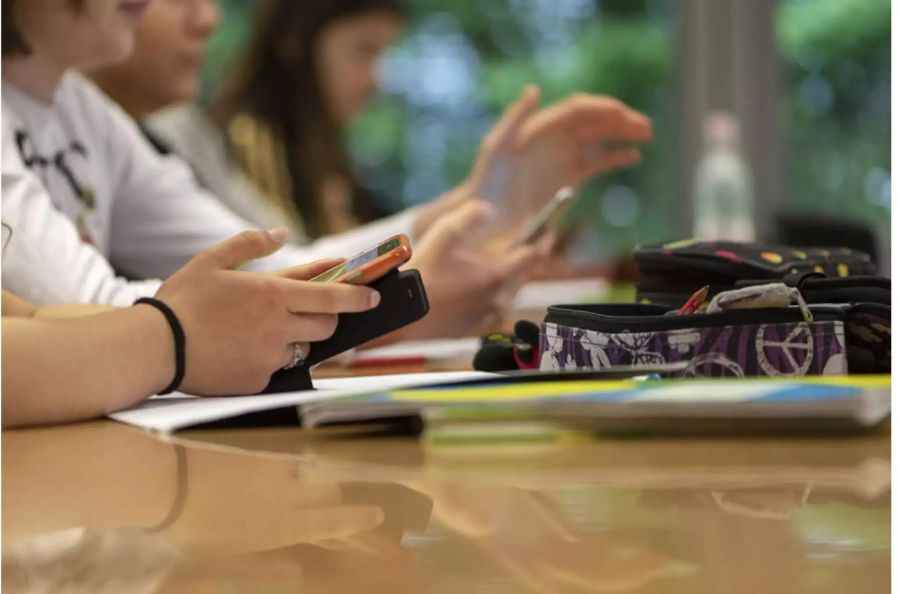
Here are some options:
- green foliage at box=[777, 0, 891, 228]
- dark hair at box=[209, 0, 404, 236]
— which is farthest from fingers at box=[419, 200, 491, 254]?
green foliage at box=[777, 0, 891, 228]

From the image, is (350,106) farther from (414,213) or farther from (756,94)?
(414,213)

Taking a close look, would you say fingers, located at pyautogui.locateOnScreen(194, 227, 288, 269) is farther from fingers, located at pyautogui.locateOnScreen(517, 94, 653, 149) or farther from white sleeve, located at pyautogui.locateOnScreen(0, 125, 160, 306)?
fingers, located at pyautogui.locateOnScreen(517, 94, 653, 149)

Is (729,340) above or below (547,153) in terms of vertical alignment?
below

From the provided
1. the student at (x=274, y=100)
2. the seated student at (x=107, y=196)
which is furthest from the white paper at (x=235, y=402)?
the student at (x=274, y=100)

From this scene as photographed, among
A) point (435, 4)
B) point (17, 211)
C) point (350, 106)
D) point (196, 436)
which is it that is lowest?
point (196, 436)

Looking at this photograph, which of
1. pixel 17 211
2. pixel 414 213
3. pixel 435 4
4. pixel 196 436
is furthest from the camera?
pixel 435 4

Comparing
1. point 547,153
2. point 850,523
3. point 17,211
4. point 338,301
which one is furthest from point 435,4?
point 850,523

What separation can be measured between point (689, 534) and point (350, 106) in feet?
7.90

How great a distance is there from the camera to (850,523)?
31 centimetres

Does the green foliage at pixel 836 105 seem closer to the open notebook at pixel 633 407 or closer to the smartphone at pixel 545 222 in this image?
the smartphone at pixel 545 222

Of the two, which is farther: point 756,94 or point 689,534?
point 756,94

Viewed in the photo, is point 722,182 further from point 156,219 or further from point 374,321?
point 374,321

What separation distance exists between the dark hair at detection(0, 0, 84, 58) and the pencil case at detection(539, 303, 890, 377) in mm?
744

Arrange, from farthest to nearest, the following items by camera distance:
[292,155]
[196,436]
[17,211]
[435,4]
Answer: [435,4], [292,155], [17,211], [196,436]
